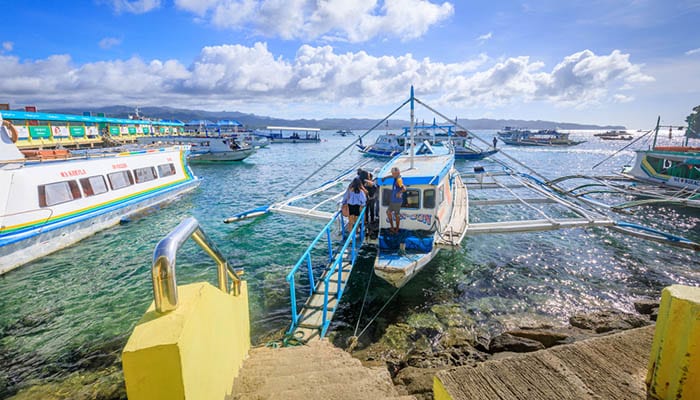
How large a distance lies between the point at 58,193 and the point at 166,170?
9.22 m

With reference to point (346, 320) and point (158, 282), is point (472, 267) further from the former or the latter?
point (158, 282)

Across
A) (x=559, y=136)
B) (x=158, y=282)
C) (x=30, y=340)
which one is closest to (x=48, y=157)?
(x=30, y=340)

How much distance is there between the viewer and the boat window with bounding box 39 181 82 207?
13.3 m

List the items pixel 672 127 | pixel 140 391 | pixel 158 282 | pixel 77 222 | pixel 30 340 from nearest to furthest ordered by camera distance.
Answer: pixel 140 391 → pixel 158 282 → pixel 30 340 → pixel 77 222 → pixel 672 127

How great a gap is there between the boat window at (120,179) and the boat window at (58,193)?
2408 mm

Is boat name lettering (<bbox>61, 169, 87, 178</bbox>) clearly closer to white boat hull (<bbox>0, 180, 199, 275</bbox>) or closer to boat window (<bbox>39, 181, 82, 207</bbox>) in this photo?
boat window (<bbox>39, 181, 82, 207</bbox>)

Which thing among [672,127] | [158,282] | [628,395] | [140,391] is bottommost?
[628,395]

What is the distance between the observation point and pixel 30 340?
827 centimetres

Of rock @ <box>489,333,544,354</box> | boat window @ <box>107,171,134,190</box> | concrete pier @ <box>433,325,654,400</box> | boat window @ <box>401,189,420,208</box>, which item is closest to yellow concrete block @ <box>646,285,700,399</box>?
concrete pier @ <box>433,325,654,400</box>

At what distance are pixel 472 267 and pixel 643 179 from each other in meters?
26.7

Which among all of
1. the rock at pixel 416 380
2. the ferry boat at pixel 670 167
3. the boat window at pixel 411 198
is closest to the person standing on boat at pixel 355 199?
the boat window at pixel 411 198

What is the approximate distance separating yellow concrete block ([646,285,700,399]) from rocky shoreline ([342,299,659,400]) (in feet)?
9.85

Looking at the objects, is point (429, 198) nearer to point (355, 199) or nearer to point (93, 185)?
point (355, 199)

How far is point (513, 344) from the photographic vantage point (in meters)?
7.05
